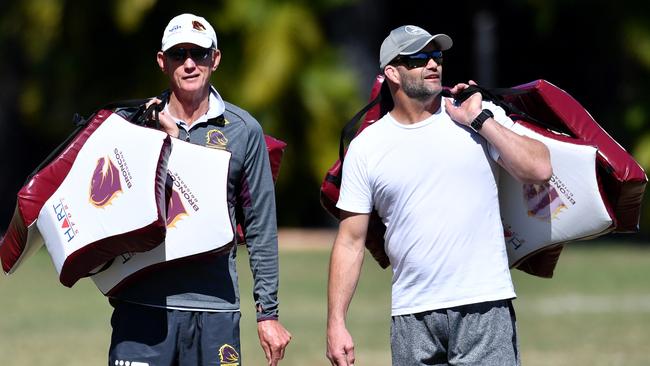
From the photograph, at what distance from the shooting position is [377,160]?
6.21 metres

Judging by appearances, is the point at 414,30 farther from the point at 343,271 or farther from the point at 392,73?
the point at 343,271

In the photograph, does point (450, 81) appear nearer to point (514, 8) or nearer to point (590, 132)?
point (514, 8)

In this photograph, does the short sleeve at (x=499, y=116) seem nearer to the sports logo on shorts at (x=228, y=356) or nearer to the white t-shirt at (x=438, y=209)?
the white t-shirt at (x=438, y=209)

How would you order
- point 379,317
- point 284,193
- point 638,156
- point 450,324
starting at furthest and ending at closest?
1. point 284,193
2. point 638,156
3. point 379,317
4. point 450,324

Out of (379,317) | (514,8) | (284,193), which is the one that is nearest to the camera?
(379,317)

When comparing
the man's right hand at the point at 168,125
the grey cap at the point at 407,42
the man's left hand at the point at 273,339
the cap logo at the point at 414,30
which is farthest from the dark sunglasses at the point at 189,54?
the man's left hand at the point at 273,339

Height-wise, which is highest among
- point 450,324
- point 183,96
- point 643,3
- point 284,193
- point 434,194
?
point 643,3

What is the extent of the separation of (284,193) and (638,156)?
22.3 ft

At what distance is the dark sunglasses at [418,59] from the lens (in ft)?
20.2

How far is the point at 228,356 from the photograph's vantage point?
611 centimetres

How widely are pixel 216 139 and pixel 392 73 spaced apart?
862mm

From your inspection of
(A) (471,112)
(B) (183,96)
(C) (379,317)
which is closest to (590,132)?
(A) (471,112)

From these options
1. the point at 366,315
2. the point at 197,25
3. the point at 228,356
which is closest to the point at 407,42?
the point at 197,25

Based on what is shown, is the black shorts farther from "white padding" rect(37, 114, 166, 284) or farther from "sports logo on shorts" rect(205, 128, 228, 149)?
"sports logo on shorts" rect(205, 128, 228, 149)
